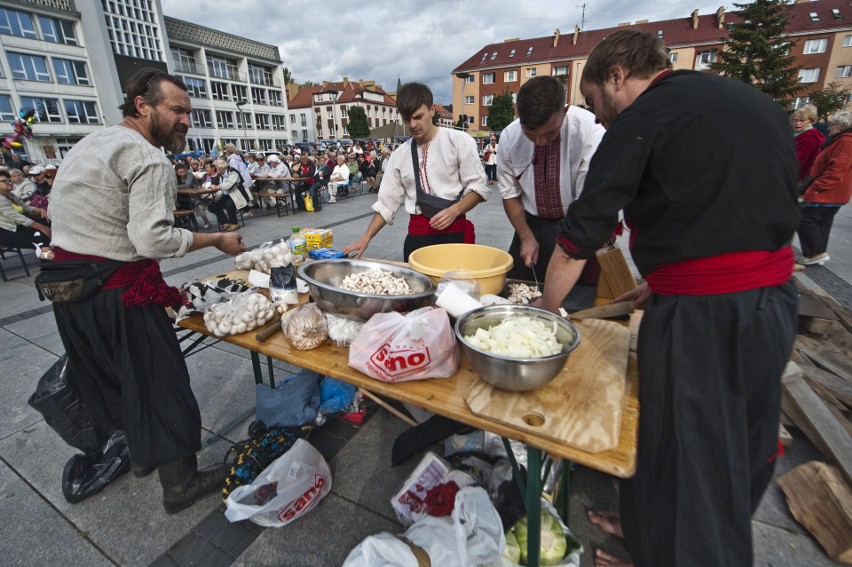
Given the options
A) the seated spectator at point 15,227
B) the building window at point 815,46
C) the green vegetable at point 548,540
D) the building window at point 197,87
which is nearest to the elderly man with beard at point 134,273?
the green vegetable at point 548,540

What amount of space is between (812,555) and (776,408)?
106 cm

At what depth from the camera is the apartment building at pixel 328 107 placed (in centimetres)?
6681

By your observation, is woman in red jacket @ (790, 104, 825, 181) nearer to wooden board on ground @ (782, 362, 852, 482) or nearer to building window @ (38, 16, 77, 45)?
wooden board on ground @ (782, 362, 852, 482)

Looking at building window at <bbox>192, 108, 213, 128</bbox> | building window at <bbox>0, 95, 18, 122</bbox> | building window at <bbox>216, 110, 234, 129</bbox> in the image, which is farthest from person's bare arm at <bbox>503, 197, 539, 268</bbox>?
building window at <bbox>216, 110, 234, 129</bbox>

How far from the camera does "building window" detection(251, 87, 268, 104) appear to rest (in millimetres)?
44781

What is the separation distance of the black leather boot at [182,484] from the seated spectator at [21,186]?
8.98m

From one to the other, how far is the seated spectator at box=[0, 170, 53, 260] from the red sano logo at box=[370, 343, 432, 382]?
7.00 m

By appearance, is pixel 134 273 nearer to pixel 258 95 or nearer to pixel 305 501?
pixel 305 501

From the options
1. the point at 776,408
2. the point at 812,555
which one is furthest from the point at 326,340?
the point at 812,555

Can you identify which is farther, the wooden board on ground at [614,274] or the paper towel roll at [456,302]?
the wooden board on ground at [614,274]

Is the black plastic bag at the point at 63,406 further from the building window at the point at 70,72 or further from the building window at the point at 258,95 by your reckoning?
the building window at the point at 258,95

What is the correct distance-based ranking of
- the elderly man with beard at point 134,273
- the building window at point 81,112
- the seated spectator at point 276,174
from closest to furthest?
the elderly man with beard at point 134,273, the seated spectator at point 276,174, the building window at point 81,112

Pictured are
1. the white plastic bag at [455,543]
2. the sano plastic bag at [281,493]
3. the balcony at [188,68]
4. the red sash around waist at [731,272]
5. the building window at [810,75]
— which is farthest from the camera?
the balcony at [188,68]

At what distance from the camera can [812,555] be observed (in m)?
1.69
